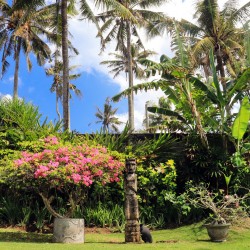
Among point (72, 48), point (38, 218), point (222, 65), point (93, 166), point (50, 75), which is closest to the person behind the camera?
point (93, 166)

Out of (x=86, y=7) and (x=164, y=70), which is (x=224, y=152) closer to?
(x=164, y=70)

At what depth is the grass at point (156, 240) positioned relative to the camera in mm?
8023

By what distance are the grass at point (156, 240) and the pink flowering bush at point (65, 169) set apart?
1067 mm

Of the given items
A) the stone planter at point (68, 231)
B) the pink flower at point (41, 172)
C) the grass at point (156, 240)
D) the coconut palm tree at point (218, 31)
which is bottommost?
the grass at point (156, 240)

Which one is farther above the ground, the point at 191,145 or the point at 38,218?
the point at 191,145

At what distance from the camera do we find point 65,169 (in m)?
8.88

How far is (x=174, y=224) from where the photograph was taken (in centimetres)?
1186

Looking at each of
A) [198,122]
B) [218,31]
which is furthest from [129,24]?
[198,122]

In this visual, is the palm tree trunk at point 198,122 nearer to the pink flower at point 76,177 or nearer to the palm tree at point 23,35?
the pink flower at point 76,177

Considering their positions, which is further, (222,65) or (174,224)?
(222,65)

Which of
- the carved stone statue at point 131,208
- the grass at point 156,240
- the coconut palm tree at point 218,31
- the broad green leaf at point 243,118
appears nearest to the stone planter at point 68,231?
the grass at point 156,240

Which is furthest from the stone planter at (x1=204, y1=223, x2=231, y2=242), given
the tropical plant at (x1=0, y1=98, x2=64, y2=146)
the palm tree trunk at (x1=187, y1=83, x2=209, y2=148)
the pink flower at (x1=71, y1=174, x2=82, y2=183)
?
the tropical plant at (x1=0, y1=98, x2=64, y2=146)

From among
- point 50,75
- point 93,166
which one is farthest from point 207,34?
point 50,75

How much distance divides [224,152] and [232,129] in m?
0.95
